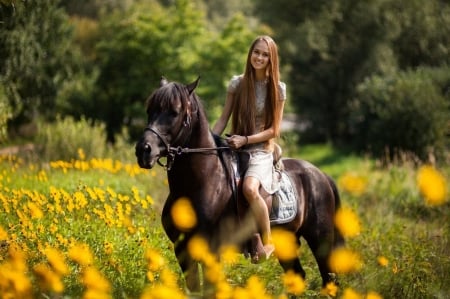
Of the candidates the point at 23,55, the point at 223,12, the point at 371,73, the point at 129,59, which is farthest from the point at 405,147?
the point at 223,12

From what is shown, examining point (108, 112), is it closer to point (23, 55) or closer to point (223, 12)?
point (23, 55)

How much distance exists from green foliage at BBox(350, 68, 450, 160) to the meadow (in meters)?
8.69

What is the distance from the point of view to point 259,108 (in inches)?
205

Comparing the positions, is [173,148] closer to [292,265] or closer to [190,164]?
[190,164]

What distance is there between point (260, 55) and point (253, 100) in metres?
0.42

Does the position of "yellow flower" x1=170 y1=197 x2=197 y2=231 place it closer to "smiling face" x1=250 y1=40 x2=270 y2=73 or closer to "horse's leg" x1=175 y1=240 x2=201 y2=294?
"horse's leg" x1=175 y1=240 x2=201 y2=294

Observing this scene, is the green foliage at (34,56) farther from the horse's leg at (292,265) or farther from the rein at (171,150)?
the horse's leg at (292,265)

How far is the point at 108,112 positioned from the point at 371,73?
12299mm

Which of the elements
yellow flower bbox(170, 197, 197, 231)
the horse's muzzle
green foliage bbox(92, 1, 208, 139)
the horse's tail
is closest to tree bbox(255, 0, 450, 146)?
green foliage bbox(92, 1, 208, 139)

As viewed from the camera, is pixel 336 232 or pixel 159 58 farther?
→ pixel 159 58

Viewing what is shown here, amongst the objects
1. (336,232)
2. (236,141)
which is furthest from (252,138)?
(336,232)

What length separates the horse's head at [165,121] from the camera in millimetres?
4184

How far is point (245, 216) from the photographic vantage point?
496cm

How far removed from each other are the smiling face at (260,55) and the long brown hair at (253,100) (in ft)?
0.09
